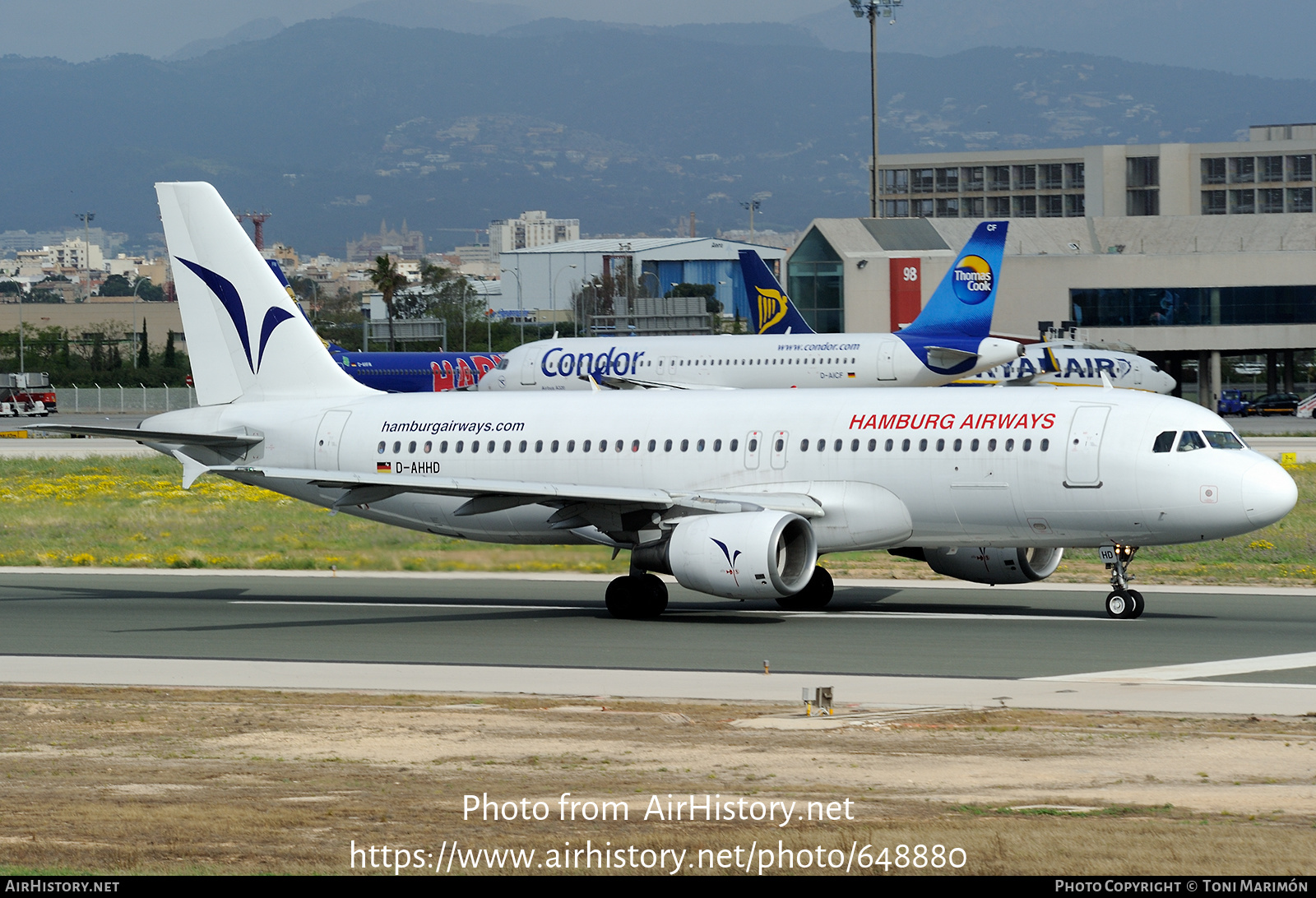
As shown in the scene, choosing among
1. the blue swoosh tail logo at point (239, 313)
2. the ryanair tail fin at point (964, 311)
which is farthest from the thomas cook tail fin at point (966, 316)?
the blue swoosh tail logo at point (239, 313)

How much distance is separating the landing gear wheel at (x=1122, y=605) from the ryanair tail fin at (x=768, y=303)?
57.9 meters

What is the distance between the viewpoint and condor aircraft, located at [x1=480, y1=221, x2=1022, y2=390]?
217 ft

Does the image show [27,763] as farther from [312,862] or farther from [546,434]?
[546,434]

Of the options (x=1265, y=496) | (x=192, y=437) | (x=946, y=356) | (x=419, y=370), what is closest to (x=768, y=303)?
(x=946, y=356)

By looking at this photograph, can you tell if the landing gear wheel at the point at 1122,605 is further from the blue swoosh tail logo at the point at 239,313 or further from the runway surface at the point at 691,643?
the blue swoosh tail logo at the point at 239,313

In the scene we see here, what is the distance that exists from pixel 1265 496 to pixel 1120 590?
116 inches

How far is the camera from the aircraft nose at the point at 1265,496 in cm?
2438

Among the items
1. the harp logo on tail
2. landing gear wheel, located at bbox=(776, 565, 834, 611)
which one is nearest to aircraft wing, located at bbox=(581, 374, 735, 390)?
the harp logo on tail

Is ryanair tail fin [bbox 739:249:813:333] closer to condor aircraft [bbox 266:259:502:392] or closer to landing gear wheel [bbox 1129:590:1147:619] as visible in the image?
condor aircraft [bbox 266:259:502:392]

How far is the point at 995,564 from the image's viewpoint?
28.2m

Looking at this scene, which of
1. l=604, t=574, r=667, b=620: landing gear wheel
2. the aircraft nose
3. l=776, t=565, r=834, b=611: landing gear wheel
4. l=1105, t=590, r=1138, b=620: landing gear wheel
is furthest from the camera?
l=776, t=565, r=834, b=611: landing gear wheel

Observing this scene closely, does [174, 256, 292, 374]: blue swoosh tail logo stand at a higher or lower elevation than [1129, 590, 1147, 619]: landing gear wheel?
higher

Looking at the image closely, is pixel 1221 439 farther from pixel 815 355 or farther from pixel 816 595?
pixel 815 355

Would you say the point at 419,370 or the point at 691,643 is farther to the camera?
the point at 419,370
